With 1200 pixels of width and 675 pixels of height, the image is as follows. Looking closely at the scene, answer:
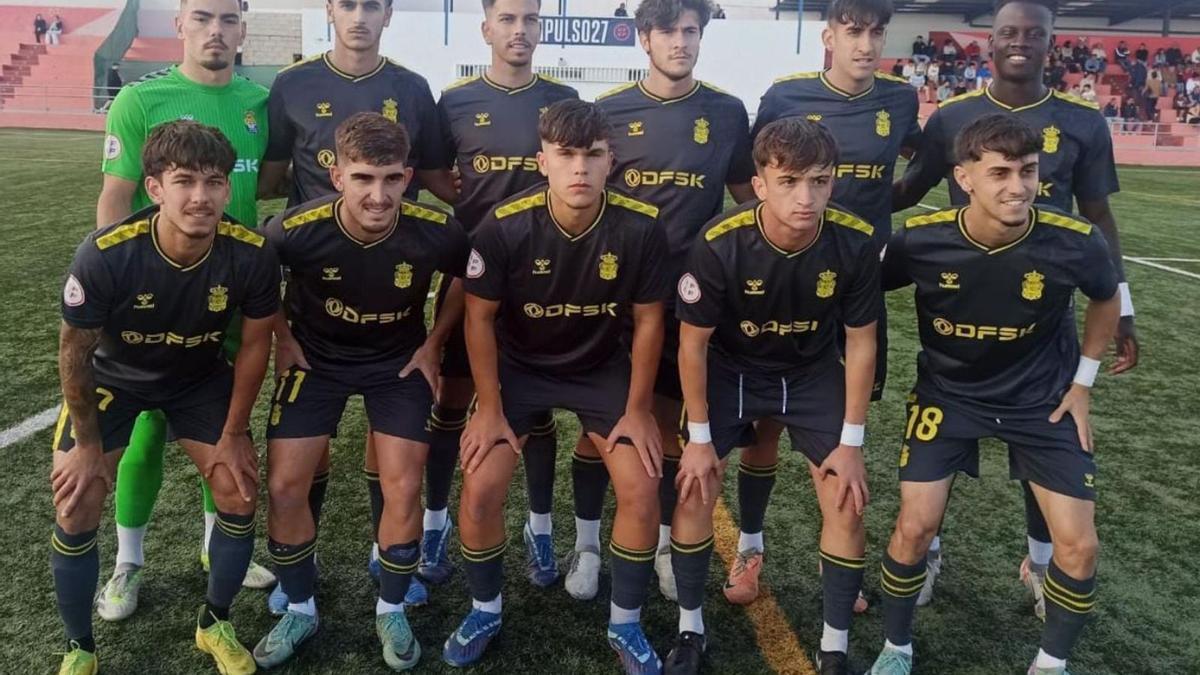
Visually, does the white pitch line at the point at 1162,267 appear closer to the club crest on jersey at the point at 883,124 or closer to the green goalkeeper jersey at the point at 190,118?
the club crest on jersey at the point at 883,124

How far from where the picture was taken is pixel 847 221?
2963 millimetres

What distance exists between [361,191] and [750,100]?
2895 centimetres

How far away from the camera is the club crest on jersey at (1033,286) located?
2.85m

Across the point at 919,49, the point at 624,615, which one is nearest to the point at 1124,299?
the point at 624,615

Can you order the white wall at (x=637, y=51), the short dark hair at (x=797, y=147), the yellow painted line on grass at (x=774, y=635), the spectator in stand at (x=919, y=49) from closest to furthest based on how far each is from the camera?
the short dark hair at (x=797, y=147)
the yellow painted line on grass at (x=774, y=635)
the white wall at (x=637, y=51)
the spectator in stand at (x=919, y=49)

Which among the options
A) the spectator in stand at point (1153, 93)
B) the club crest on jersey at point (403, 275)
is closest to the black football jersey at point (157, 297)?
the club crest on jersey at point (403, 275)

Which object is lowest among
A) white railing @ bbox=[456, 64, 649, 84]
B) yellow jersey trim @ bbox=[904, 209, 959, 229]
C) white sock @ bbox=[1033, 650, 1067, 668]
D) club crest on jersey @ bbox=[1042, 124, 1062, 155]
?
white sock @ bbox=[1033, 650, 1067, 668]

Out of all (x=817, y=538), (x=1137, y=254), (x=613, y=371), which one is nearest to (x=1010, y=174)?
(x=613, y=371)

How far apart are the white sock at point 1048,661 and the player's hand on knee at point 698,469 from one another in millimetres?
1196

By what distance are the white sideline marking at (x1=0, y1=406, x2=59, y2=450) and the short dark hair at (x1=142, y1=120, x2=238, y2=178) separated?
256 centimetres

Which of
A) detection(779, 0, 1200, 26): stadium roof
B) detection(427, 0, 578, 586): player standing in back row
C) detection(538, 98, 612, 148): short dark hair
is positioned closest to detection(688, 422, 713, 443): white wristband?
detection(427, 0, 578, 586): player standing in back row

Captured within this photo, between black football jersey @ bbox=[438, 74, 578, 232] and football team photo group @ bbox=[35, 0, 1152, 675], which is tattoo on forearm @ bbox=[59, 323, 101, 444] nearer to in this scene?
football team photo group @ bbox=[35, 0, 1152, 675]

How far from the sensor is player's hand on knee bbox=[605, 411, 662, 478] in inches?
119

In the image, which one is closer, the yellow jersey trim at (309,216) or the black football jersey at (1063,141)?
the yellow jersey trim at (309,216)
